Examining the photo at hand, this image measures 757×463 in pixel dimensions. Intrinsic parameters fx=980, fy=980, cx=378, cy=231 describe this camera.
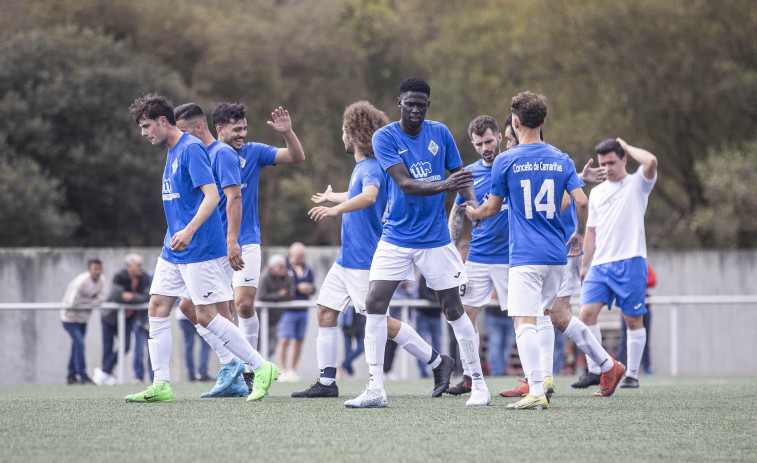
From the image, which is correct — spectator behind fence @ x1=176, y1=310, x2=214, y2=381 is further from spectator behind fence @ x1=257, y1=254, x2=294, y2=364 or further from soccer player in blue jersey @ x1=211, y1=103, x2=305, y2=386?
soccer player in blue jersey @ x1=211, y1=103, x2=305, y2=386

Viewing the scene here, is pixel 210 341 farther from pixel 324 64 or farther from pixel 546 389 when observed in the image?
pixel 324 64

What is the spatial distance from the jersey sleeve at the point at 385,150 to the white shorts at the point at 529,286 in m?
1.13

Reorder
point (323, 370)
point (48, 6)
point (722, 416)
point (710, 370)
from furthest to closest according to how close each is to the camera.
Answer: point (48, 6) < point (710, 370) < point (323, 370) < point (722, 416)

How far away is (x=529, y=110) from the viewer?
22.7 feet

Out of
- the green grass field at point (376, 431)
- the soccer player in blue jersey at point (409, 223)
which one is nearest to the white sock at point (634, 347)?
the green grass field at point (376, 431)

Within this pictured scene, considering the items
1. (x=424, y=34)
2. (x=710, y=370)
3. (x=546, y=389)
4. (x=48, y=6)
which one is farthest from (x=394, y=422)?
(x=424, y=34)

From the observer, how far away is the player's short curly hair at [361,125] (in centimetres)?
804

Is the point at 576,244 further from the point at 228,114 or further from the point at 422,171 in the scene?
the point at 228,114

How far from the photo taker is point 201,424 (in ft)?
20.0

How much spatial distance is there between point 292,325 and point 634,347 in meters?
6.76

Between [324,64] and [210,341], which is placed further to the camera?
[324,64]

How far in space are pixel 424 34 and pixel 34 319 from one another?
22258mm

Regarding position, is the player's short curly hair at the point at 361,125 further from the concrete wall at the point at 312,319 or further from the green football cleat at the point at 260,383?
the concrete wall at the point at 312,319

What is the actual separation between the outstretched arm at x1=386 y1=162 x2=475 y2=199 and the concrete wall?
9.03 m
